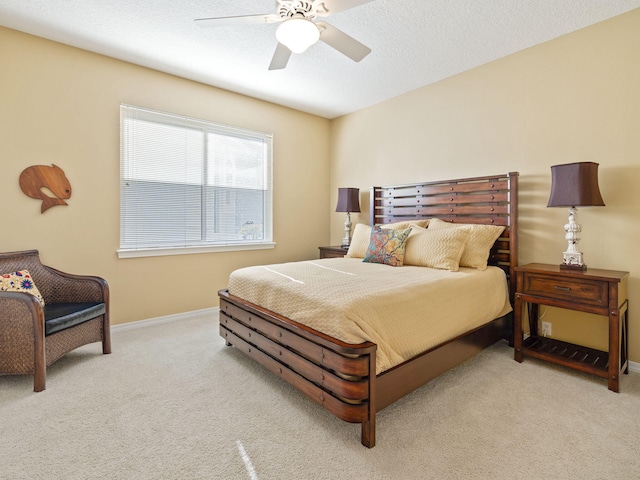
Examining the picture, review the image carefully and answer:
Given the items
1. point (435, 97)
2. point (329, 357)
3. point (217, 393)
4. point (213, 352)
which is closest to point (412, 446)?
point (329, 357)

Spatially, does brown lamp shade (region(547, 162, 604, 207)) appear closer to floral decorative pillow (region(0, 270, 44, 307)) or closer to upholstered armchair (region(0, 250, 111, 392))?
upholstered armchair (region(0, 250, 111, 392))

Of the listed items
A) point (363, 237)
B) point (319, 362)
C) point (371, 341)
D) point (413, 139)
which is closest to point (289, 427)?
point (319, 362)

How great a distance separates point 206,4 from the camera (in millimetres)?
2402

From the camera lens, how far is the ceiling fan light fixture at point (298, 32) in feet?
6.38

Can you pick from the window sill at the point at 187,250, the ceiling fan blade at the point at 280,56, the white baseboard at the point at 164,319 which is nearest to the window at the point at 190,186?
the window sill at the point at 187,250

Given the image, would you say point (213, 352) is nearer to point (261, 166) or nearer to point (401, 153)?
point (261, 166)

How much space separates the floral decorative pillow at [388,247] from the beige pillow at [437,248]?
8 cm

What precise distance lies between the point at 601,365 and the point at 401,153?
2882 millimetres

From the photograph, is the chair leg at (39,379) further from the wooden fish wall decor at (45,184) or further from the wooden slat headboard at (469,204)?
the wooden slat headboard at (469,204)

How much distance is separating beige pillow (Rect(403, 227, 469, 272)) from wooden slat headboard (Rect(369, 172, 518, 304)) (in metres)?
0.45

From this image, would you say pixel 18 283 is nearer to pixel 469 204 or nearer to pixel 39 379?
pixel 39 379

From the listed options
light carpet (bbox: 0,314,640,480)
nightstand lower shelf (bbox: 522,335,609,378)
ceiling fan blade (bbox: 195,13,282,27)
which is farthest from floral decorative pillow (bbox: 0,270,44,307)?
nightstand lower shelf (bbox: 522,335,609,378)

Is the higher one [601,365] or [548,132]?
[548,132]

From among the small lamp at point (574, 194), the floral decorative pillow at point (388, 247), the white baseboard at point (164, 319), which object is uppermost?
the small lamp at point (574, 194)
